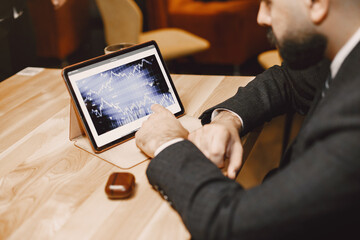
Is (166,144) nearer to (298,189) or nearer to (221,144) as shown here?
(221,144)

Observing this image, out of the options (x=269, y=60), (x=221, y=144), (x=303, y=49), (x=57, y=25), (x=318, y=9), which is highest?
(x=318, y=9)

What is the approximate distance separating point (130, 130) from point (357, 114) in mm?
577

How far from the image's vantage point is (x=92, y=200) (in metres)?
0.70

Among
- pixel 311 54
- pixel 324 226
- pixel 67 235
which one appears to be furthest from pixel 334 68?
pixel 67 235

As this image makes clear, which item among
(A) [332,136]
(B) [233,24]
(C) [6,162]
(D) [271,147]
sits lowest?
(D) [271,147]

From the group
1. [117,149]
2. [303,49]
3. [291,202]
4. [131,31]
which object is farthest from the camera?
[131,31]

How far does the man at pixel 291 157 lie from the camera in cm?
50

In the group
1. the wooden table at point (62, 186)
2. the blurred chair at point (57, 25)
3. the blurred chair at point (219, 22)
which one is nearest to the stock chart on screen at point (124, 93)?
the wooden table at point (62, 186)

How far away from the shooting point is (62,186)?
753mm

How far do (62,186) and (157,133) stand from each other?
256mm

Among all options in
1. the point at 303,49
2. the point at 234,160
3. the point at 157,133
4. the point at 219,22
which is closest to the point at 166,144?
the point at 157,133

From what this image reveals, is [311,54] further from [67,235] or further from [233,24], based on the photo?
[233,24]

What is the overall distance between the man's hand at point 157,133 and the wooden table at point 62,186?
2.1 inches

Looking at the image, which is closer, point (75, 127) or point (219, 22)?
point (75, 127)
